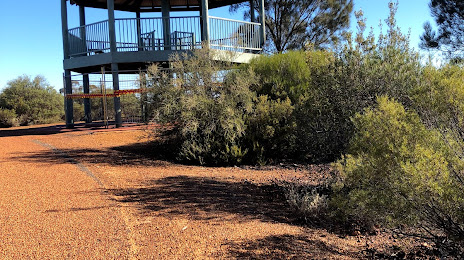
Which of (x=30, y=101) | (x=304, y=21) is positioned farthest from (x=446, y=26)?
(x=30, y=101)

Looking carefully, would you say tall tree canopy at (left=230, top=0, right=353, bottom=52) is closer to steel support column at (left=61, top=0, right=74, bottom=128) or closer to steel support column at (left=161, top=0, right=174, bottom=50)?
steel support column at (left=161, top=0, right=174, bottom=50)

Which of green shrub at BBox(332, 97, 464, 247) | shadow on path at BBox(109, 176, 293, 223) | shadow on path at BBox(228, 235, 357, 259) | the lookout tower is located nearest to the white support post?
the lookout tower

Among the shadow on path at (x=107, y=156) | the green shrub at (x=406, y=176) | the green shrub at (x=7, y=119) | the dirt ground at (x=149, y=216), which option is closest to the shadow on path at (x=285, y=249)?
the dirt ground at (x=149, y=216)

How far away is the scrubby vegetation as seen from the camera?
3.43m

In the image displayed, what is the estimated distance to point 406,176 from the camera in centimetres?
330

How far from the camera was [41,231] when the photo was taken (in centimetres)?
439

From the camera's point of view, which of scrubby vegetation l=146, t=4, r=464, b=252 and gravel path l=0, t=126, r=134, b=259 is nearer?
scrubby vegetation l=146, t=4, r=464, b=252

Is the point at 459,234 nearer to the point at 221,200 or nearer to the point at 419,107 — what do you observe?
the point at 419,107

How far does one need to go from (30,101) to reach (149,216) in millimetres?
23853

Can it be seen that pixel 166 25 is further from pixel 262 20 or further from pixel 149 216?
pixel 149 216

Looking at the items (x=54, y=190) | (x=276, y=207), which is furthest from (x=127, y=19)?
(x=276, y=207)

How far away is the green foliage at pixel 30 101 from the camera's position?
24297 mm

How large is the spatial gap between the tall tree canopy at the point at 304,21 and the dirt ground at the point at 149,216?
44.3 ft

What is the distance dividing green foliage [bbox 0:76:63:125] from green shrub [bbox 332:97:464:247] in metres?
25.4
